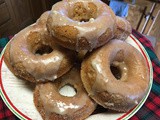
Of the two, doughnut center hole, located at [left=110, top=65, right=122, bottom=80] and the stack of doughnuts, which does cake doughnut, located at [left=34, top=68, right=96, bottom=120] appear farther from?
doughnut center hole, located at [left=110, top=65, right=122, bottom=80]

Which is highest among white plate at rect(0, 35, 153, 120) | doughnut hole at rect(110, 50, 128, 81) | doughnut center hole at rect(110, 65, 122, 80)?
doughnut hole at rect(110, 50, 128, 81)

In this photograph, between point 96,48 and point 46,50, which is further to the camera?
point 46,50

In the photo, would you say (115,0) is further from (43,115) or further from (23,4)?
(43,115)

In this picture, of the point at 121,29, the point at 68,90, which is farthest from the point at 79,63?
the point at 121,29

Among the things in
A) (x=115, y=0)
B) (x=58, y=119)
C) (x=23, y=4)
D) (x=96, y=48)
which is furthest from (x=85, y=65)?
(x=23, y=4)

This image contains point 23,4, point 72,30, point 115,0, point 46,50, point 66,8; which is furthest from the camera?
point 23,4

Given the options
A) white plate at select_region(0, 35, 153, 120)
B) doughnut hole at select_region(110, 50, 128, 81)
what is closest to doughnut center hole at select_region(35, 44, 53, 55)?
white plate at select_region(0, 35, 153, 120)

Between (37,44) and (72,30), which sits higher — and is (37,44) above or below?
below
